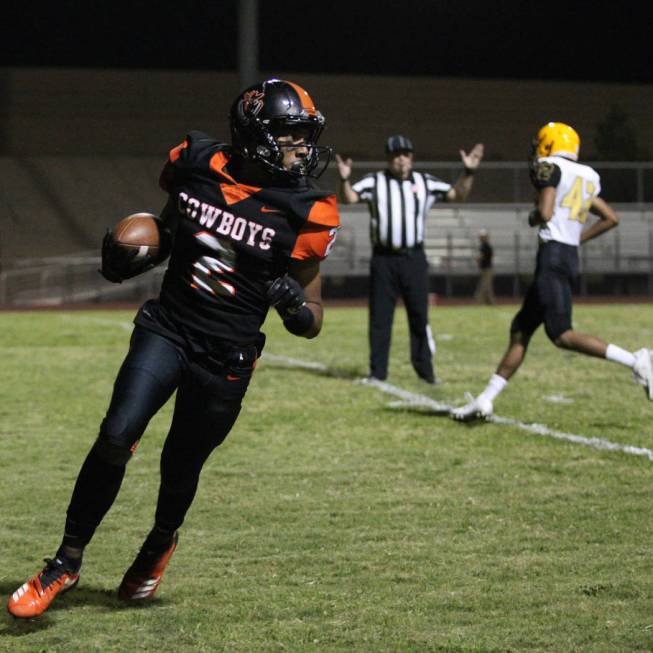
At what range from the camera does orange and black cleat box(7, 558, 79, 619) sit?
11.8ft

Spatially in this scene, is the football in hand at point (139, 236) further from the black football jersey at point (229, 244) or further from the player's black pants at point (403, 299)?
the player's black pants at point (403, 299)

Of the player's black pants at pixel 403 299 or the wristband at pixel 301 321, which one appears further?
the player's black pants at pixel 403 299

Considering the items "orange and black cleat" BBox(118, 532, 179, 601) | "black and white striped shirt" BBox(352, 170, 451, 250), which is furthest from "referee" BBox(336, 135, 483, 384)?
"orange and black cleat" BBox(118, 532, 179, 601)

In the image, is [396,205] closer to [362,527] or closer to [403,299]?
[403,299]

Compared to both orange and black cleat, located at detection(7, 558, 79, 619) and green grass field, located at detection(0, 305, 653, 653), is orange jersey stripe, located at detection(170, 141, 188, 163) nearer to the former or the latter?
orange and black cleat, located at detection(7, 558, 79, 619)

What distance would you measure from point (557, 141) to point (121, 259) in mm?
4123

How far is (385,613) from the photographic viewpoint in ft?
12.5

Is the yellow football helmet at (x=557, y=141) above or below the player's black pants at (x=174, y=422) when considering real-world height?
above

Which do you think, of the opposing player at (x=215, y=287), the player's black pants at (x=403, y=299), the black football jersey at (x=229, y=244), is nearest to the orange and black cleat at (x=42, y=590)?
the opposing player at (x=215, y=287)

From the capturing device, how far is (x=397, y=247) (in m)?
9.89

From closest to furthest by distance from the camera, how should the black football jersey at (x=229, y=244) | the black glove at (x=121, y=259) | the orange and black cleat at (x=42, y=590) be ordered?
the orange and black cleat at (x=42, y=590) → the black football jersey at (x=229, y=244) → the black glove at (x=121, y=259)

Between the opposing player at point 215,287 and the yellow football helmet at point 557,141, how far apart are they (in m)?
3.81

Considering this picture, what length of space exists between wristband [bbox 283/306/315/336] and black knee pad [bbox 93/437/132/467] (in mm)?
579

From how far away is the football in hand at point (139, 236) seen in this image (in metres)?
3.94
